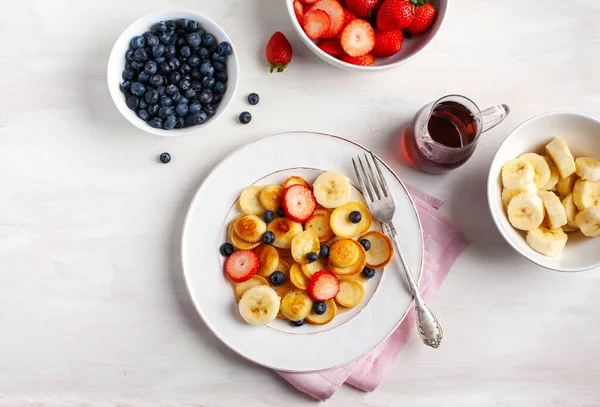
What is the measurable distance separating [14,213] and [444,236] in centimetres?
116

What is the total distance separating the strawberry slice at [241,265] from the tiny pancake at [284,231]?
0.07 m

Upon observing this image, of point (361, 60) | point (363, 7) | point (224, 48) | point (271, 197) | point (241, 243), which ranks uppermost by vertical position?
point (363, 7)

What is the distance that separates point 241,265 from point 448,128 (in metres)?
0.64

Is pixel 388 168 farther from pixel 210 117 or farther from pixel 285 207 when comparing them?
pixel 210 117

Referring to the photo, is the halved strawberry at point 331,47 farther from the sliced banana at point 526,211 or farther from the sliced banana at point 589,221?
the sliced banana at point 589,221

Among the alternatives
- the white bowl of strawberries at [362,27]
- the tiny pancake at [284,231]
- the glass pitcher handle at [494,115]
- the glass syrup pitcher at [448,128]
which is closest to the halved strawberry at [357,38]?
the white bowl of strawberries at [362,27]

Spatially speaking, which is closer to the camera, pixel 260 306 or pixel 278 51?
pixel 260 306

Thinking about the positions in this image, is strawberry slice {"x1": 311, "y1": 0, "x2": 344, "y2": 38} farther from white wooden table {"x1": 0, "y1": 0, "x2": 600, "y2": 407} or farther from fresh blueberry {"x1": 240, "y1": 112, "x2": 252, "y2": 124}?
fresh blueberry {"x1": 240, "y1": 112, "x2": 252, "y2": 124}

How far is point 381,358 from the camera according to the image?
1.46 meters

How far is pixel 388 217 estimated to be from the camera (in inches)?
56.4

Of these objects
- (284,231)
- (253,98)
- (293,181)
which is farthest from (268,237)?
(253,98)

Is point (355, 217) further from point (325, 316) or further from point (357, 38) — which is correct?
point (357, 38)

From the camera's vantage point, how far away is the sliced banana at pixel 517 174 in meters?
1.38

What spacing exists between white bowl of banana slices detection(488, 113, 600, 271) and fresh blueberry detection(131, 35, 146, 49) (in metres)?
0.94
